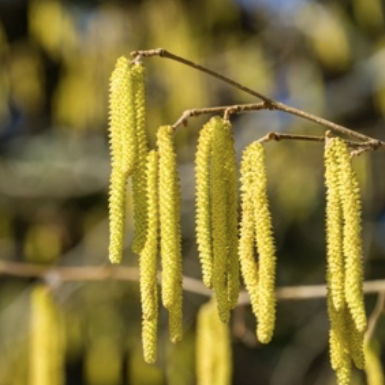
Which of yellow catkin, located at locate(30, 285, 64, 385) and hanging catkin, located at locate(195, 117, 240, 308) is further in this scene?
yellow catkin, located at locate(30, 285, 64, 385)

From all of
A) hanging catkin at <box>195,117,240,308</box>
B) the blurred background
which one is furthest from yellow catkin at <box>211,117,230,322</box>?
the blurred background

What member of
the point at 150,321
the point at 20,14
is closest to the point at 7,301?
the point at 20,14

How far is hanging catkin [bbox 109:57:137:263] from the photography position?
1.29 meters

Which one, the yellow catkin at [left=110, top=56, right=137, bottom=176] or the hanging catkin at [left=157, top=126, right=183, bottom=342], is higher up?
the yellow catkin at [left=110, top=56, right=137, bottom=176]

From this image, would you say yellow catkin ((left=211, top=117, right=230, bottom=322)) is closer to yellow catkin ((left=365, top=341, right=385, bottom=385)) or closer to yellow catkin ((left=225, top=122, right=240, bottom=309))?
yellow catkin ((left=225, top=122, right=240, bottom=309))

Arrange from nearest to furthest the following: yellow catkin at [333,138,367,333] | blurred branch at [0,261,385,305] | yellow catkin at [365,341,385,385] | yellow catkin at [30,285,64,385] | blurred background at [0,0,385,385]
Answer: yellow catkin at [333,138,367,333]
yellow catkin at [365,341,385,385]
yellow catkin at [30,285,64,385]
blurred branch at [0,261,385,305]
blurred background at [0,0,385,385]

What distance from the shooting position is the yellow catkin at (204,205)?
50.1 inches

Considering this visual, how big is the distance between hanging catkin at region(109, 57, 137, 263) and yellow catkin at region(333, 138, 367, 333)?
0.24m

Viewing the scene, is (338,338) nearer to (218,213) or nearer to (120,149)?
(218,213)

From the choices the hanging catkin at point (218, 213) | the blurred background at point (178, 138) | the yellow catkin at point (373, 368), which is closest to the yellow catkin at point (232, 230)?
the hanging catkin at point (218, 213)

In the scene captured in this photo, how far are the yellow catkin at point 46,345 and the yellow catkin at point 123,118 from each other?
67 cm

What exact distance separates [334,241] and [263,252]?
0.08m

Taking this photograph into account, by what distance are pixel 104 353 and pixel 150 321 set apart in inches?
110

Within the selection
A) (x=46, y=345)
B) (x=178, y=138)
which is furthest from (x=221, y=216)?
(x=178, y=138)
